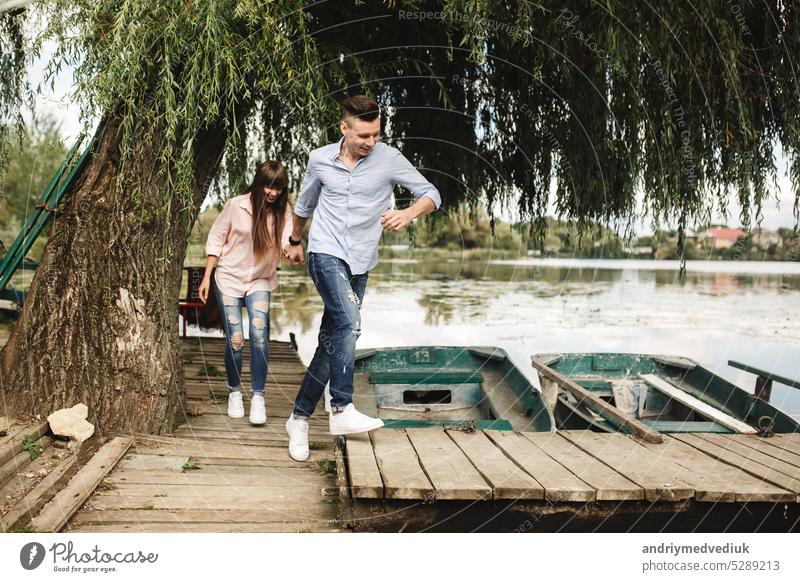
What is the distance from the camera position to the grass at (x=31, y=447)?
3402mm

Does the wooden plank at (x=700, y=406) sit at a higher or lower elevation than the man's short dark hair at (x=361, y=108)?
lower

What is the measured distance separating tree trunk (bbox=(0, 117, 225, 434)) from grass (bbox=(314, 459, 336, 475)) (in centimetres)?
100

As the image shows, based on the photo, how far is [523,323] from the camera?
12.2 meters

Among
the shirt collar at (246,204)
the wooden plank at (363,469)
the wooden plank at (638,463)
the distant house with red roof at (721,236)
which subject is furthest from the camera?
the distant house with red roof at (721,236)

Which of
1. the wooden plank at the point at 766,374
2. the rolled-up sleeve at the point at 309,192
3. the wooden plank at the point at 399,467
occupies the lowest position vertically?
the wooden plank at the point at 766,374

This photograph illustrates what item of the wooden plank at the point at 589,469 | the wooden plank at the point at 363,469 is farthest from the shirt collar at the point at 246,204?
the wooden plank at the point at 589,469

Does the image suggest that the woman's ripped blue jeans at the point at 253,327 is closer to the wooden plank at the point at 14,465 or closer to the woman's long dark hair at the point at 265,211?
the woman's long dark hair at the point at 265,211

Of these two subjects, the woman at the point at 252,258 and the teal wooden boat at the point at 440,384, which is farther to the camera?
the teal wooden boat at the point at 440,384

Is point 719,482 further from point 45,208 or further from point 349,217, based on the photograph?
point 45,208

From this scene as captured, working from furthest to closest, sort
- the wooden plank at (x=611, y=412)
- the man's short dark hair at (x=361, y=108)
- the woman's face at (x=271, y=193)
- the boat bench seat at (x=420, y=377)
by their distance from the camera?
the boat bench seat at (x=420, y=377) < the woman's face at (x=271, y=193) < the wooden plank at (x=611, y=412) < the man's short dark hair at (x=361, y=108)

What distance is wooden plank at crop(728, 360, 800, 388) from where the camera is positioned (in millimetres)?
5232

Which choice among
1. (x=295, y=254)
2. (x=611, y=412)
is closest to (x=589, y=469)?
(x=611, y=412)
